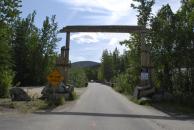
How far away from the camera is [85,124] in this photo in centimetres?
2084

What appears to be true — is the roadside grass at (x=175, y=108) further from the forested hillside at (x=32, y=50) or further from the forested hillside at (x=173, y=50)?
the forested hillside at (x=32, y=50)

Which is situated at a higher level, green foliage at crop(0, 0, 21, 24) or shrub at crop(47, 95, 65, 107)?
green foliage at crop(0, 0, 21, 24)

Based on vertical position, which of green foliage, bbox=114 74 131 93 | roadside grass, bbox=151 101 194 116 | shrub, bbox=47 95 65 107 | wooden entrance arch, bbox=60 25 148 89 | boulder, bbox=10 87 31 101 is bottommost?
roadside grass, bbox=151 101 194 116

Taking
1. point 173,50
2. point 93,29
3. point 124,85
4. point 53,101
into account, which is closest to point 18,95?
point 53,101

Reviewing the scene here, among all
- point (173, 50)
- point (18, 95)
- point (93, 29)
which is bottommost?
point (18, 95)

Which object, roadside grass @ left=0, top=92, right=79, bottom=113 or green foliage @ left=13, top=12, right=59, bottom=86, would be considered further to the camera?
green foliage @ left=13, top=12, right=59, bottom=86

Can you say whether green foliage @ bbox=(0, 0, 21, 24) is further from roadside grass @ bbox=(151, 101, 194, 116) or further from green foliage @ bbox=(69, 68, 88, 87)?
green foliage @ bbox=(69, 68, 88, 87)

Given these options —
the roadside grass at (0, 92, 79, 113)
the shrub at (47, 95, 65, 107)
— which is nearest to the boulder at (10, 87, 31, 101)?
the shrub at (47, 95, 65, 107)

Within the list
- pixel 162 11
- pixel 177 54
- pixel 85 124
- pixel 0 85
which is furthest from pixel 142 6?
pixel 85 124

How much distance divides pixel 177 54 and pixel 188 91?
3.33m

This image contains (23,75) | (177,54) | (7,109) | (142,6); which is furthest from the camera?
(23,75)

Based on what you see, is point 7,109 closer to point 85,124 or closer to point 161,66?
point 85,124

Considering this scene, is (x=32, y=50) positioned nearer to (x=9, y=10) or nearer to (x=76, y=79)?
(x=76, y=79)

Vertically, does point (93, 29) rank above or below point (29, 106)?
above
